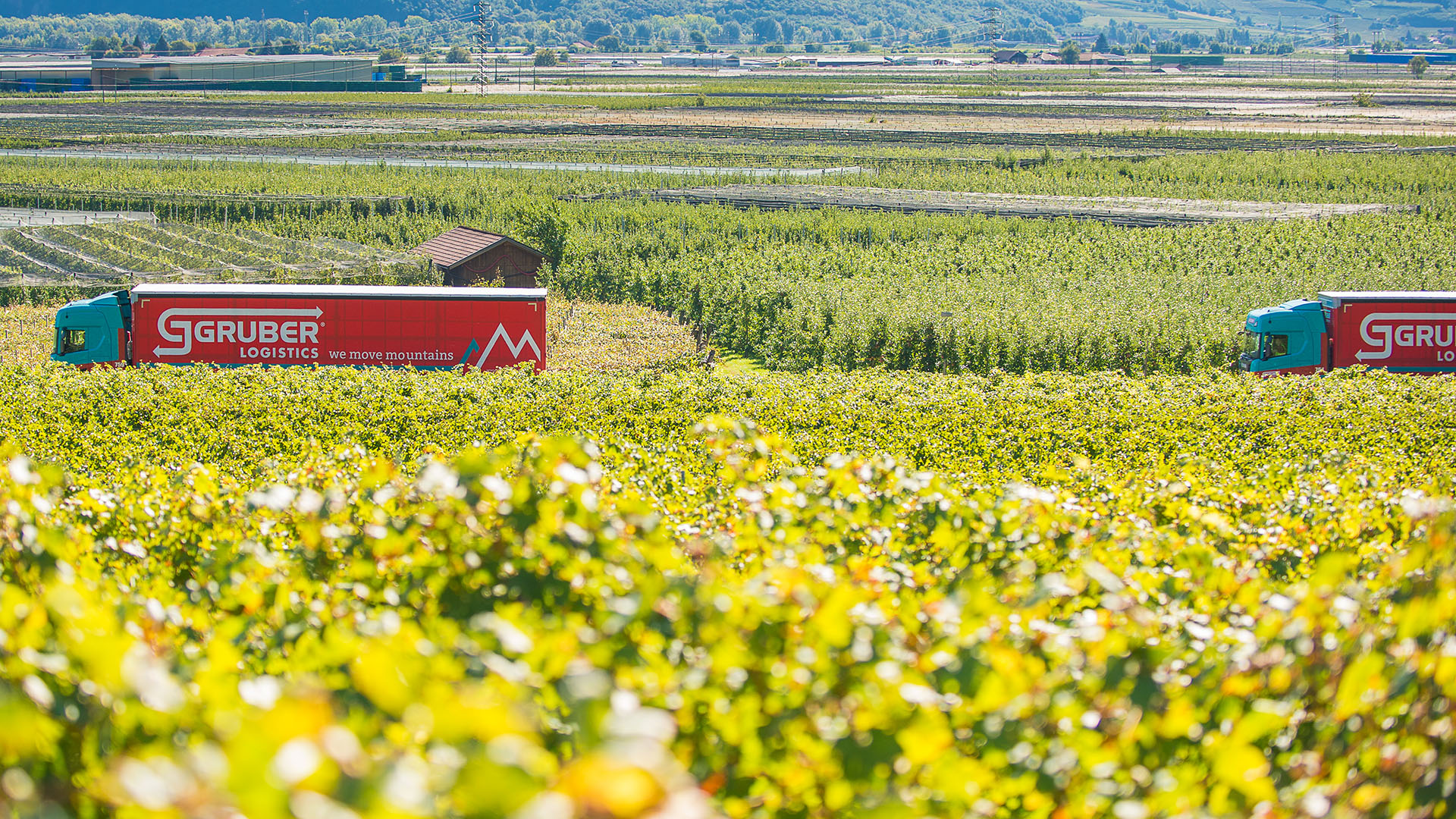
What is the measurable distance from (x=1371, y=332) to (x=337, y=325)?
2347 centimetres

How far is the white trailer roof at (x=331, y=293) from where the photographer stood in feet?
82.3

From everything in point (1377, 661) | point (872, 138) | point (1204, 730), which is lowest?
point (1204, 730)

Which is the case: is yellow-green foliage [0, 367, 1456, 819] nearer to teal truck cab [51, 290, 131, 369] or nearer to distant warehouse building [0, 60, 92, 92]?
teal truck cab [51, 290, 131, 369]

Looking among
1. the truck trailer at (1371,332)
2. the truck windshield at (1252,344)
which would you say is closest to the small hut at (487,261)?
the truck windshield at (1252,344)

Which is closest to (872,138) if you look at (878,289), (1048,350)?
(878,289)

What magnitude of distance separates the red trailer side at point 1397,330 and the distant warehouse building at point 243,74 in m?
124

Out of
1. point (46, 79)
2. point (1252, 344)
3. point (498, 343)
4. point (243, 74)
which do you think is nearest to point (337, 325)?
point (498, 343)

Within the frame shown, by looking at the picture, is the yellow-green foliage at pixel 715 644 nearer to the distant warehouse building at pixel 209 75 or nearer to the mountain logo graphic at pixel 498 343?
the mountain logo graphic at pixel 498 343

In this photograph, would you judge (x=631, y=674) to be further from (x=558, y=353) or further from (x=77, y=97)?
(x=77, y=97)

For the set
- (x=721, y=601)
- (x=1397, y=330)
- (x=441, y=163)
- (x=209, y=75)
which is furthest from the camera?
(x=209, y=75)

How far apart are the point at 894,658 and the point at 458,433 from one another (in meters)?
13.8

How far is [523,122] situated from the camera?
352 ft

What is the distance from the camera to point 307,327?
1005 inches

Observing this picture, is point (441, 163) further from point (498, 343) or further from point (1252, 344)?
point (1252, 344)
